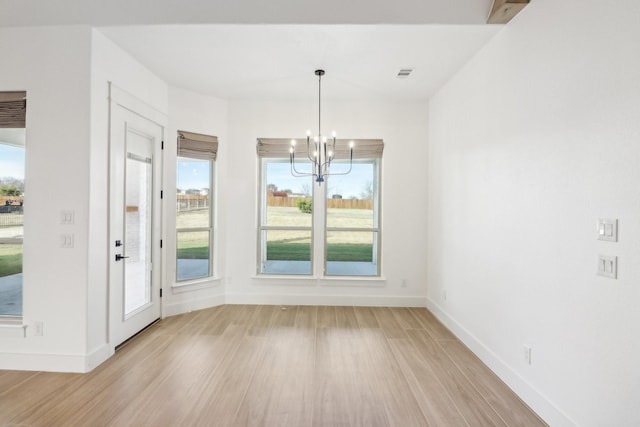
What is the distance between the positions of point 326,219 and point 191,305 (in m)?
2.25

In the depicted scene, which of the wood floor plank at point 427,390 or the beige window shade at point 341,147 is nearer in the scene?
the wood floor plank at point 427,390

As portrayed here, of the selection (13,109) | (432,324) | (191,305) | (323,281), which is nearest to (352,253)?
(323,281)

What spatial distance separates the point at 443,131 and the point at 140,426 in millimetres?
4258

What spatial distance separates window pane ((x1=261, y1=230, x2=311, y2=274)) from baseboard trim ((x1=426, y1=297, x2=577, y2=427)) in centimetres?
217

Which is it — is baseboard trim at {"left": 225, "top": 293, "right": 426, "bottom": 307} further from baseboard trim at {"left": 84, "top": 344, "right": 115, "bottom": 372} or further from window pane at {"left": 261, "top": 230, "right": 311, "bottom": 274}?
baseboard trim at {"left": 84, "top": 344, "right": 115, "bottom": 372}

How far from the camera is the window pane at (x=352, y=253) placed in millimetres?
4836

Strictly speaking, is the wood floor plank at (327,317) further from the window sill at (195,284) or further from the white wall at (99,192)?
the white wall at (99,192)

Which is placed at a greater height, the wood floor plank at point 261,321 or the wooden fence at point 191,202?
the wooden fence at point 191,202

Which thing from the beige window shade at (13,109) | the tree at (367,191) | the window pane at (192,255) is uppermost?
the beige window shade at (13,109)

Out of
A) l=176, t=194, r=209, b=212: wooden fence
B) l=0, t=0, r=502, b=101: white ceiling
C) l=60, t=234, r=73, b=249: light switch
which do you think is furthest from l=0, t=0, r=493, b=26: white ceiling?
l=176, t=194, r=209, b=212: wooden fence

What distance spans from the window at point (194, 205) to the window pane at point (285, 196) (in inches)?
32.3

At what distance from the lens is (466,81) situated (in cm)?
346

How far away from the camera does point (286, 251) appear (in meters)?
4.88

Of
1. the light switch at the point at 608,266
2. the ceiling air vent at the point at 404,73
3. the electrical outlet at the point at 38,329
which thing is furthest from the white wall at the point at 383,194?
the light switch at the point at 608,266
